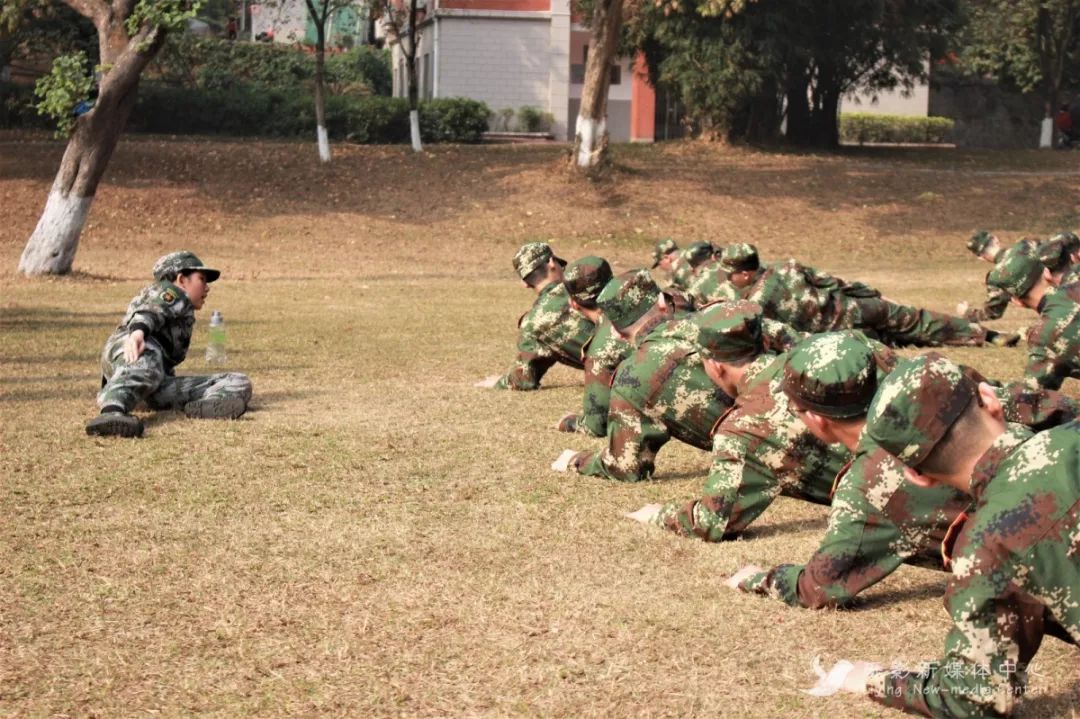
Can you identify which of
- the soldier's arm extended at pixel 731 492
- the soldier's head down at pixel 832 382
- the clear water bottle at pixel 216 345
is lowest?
the clear water bottle at pixel 216 345

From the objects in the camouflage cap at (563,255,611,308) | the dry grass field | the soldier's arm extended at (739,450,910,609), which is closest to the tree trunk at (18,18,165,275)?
the dry grass field

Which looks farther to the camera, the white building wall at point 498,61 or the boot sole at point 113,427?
the white building wall at point 498,61

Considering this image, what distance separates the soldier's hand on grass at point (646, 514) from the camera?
7.99m

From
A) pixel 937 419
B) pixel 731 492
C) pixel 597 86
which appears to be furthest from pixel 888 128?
pixel 937 419

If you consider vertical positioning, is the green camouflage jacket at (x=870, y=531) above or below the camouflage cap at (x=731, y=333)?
below

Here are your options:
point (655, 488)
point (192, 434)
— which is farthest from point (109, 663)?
point (192, 434)

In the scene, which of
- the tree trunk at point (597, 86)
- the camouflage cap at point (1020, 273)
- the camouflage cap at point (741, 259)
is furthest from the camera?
the tree trunk at point (597, 86)

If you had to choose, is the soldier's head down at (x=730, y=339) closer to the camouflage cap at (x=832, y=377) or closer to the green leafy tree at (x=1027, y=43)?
the camouflage cap at (x=832, y=377)

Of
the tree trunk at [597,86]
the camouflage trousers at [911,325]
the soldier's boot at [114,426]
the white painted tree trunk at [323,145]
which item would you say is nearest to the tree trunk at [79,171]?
the tree trunk at [597,86]

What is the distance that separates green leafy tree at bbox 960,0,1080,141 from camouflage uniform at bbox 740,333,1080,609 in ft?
150

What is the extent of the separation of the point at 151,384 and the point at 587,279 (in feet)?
10.4

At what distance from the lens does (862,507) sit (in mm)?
6234

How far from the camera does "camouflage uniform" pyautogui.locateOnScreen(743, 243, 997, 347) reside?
14070 mm

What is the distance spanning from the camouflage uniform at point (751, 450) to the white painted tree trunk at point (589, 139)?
2574 cm
